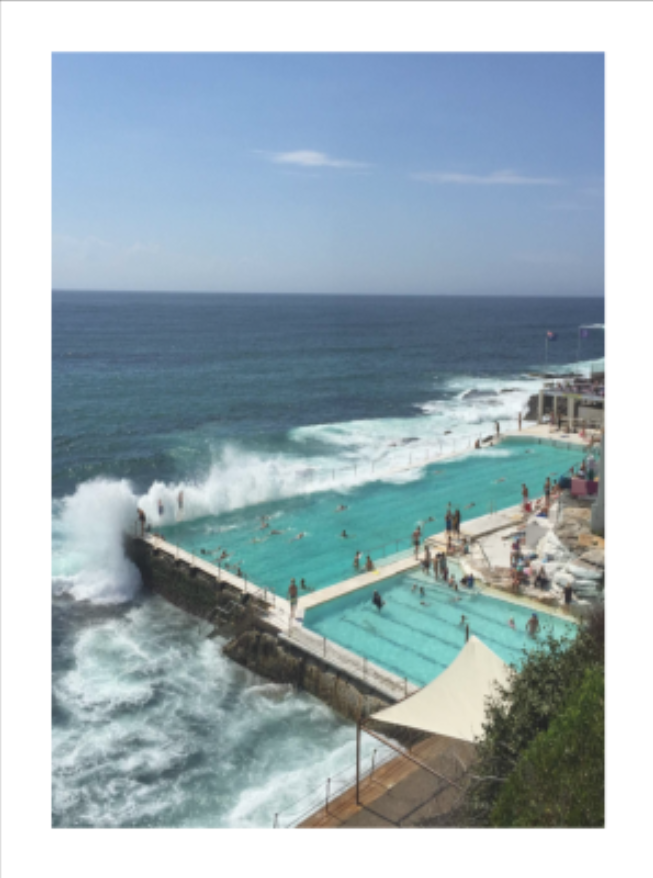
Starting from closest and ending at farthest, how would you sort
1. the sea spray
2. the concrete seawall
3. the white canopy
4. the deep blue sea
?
the white canopy < the deep blue sea < the concrete seawall < the sea spray

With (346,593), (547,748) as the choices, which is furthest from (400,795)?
(346,593)

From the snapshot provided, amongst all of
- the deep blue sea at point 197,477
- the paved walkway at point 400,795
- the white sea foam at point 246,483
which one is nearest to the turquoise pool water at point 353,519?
the white sea foam at point 246,483

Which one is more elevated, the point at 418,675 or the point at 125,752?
the point at 418,675

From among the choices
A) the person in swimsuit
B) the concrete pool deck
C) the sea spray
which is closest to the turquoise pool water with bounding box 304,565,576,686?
the person in swimsuit

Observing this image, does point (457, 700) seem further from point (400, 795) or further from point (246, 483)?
point (246, 483)

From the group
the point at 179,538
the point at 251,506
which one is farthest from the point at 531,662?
the point at 251,506

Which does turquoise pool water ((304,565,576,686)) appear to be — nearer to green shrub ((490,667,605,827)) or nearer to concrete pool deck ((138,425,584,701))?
concrete pool deck ((138,425,584,701))
